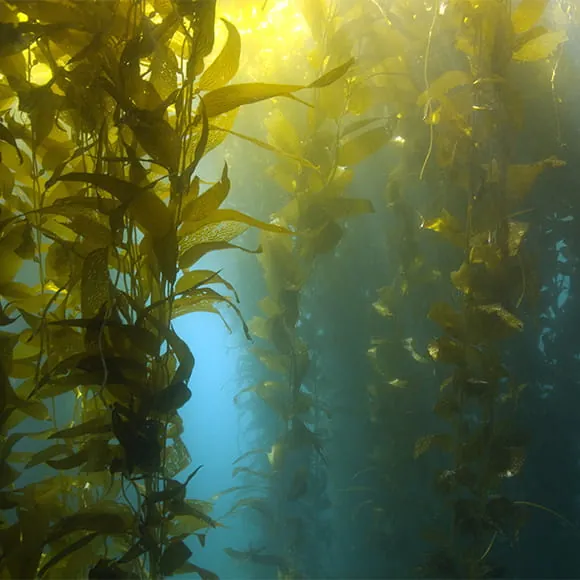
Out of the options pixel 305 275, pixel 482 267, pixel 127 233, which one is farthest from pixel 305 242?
pixel 127 233

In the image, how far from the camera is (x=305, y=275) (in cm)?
164

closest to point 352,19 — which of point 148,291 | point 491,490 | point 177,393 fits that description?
point 148,291

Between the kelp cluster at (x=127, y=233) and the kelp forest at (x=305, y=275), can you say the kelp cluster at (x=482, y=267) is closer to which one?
the kelp forest at (x=305, y=275)

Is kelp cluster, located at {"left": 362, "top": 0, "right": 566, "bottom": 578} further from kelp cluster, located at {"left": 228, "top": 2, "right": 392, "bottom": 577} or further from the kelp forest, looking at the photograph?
kelp cluster, located at {"left": 228, "top": 2, "right": 392, "bottom": 577}

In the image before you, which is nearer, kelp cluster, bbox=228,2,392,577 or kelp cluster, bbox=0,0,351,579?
kelp cluster, bbox=0,0,351,579

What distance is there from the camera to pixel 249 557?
1733mm

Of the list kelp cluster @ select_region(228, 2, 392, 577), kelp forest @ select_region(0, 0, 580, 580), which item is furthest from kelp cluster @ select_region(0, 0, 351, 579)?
kelp cluster @ select_region(228, 2, 392, 577)

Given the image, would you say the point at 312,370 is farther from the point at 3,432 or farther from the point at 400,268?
the point at 3,432

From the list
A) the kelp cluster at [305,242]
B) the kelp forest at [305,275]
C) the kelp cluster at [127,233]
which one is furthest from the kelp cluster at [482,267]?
the kelp cluster at [127,233]

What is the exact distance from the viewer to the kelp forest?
0.91 metres

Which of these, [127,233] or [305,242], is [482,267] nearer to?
[305,242]

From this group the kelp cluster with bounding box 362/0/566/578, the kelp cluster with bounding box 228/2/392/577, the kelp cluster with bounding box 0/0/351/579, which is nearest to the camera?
the kelp cluster with bounding box 0/0/351/579

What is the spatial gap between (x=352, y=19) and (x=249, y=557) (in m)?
→ 1.67

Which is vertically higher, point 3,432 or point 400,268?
point 400,268
